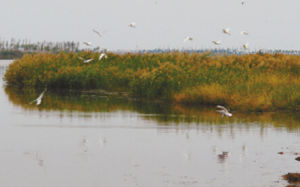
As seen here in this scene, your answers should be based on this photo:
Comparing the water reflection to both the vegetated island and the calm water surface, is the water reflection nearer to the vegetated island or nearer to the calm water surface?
the calm water surface

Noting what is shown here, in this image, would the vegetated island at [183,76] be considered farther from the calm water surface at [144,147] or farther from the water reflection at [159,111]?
the calm water surface at [144,147]

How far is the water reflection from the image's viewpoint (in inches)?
816

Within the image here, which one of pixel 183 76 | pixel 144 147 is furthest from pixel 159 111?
pixel 144 147

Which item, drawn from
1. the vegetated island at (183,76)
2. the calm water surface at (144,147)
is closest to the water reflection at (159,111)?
the calm water surface at (144,147)

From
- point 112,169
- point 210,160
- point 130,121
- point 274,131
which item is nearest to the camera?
point 112,169

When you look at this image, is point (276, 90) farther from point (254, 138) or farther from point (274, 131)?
point (254, 138)

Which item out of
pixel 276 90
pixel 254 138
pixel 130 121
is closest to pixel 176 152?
pixel 254 138

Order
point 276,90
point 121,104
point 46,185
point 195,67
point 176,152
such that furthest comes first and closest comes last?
1. point 195,67
2. point 121,104
3. point 276,90
4. point 176,152
5. point 46,185

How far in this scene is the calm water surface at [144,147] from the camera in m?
11.3

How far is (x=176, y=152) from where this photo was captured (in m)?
14.2

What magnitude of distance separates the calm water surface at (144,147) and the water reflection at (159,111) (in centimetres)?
4

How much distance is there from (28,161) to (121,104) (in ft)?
50.8

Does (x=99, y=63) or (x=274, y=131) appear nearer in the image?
(x=274, y=131)

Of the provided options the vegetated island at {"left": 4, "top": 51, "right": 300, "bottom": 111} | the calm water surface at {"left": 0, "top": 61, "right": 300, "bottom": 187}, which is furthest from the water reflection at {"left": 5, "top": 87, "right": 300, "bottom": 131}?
the vegetated island at {"left": 4, "top": 51, "right": 300, "bottom": 111}
